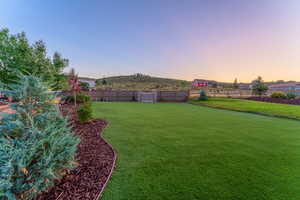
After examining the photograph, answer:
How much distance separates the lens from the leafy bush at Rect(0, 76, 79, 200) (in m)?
1.23

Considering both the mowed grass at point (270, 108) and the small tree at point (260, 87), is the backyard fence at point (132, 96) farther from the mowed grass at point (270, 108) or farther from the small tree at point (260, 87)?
the small tree at point (260, 87)

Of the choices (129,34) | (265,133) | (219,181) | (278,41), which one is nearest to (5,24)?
(129,34)

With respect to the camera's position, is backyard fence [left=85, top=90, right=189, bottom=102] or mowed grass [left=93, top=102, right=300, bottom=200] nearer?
mowed grass [left=93, top=102, right=300, bottom=200]

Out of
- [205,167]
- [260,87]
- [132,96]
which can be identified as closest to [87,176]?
[205,167]

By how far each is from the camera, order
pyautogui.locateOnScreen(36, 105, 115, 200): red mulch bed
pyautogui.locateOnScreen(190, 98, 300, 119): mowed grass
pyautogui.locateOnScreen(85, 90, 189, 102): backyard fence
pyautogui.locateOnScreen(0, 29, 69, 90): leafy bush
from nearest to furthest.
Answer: pyautogui.locateOnScreen(36, 105, 115, 200): red mulch bed
pyautogui.locateOnScreen(190, 98, 300, 119): mowed grass
pyautogui.locateOnScreen(0, 29, 69, 90): leafy bush
pyautogui.locateOnScreen(85, 90, 189, 102): backyard fence

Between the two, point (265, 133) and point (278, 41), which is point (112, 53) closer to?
point (265, 133)

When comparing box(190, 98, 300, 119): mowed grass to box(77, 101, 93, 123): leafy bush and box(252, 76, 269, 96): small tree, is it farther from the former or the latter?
box(77, 101, 93, 123): leafy bush

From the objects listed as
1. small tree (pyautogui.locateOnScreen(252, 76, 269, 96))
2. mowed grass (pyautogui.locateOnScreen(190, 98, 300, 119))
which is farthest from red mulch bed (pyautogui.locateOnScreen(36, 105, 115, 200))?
small tree (pyautogui.locateOnScreen(252, 76, 269, 96))

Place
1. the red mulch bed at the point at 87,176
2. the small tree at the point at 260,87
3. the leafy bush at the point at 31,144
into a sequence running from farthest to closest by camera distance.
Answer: the small tree at the point at 260,87 → the red mulch bed at the point at 87,176 → the leafy bush at the point at 31,144

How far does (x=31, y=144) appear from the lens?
138 centimetres

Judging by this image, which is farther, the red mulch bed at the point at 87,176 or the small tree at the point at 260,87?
the small tree at the point at 260,87

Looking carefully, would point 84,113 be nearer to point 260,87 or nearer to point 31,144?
point 31,144

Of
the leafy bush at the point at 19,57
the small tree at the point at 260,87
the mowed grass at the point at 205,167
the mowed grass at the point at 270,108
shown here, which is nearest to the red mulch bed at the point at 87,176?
the mowed grass at the point at 205,167

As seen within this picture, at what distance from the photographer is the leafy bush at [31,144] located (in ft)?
4.03
